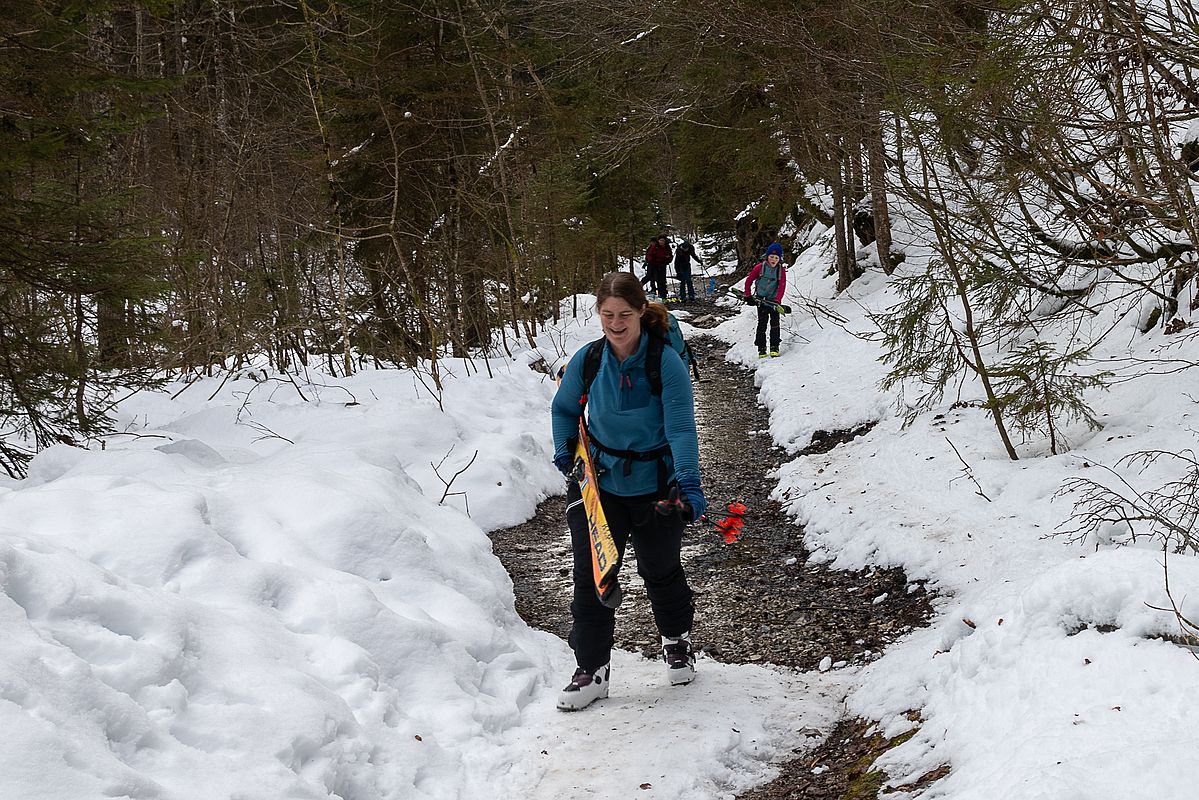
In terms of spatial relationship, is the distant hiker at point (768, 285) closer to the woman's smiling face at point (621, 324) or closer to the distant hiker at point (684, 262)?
the distant hiker at point (684, 262)

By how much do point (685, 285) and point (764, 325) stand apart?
40.7 ft

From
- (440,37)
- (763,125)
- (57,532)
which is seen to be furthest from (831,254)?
(57,532)

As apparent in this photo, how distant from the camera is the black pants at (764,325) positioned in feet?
53.1

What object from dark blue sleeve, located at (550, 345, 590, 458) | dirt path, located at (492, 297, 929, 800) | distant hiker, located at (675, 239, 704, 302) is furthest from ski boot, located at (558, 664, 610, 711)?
distant hiker, located at (675, 239, 704, 302)

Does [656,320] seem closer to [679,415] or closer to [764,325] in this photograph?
[679,415]

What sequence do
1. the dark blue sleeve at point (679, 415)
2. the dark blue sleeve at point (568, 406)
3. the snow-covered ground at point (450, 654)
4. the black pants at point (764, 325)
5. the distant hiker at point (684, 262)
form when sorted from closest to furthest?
the snow-covered ground at point (450, 654) → the dark blue sleeve at point (679, 415) → the dark blue sleeve at point (568, 406) → the black pants at point (764, 325) → the distant hiker at point (684, 262)

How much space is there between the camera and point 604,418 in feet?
15.3

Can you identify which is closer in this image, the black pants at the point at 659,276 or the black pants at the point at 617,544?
the black pants at the point at 617,544

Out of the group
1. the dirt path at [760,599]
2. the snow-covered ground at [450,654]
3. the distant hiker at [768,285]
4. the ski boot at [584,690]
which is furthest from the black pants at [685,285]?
the ski boot at [584,690]

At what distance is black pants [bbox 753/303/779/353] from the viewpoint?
16.2 meters

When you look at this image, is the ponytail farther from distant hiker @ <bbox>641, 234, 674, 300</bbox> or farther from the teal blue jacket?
distant hiker @ <bbox>641, 234, 674, 300</bbox>

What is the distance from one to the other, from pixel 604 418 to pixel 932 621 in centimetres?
246

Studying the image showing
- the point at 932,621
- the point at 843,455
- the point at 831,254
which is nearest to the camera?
the point at 932,621

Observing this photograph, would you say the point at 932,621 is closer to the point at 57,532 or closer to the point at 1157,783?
the point at 1157,783
